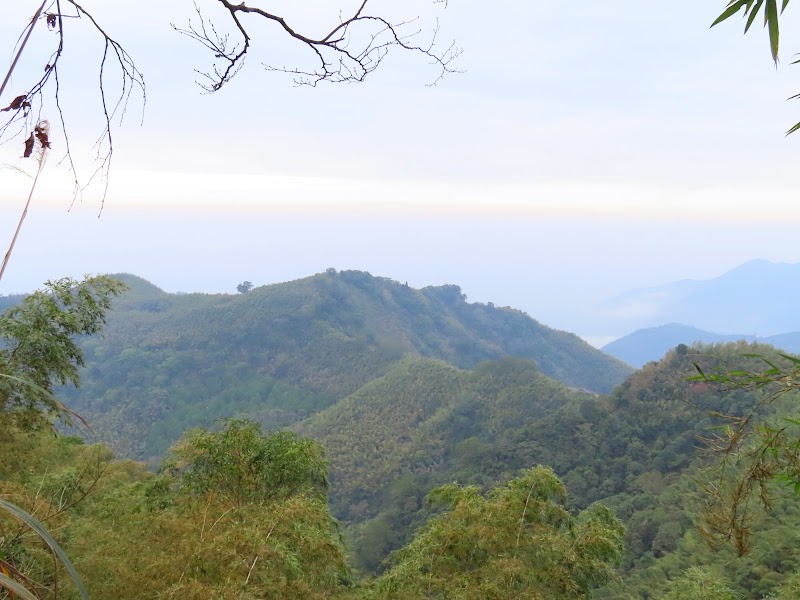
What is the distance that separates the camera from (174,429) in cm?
3378

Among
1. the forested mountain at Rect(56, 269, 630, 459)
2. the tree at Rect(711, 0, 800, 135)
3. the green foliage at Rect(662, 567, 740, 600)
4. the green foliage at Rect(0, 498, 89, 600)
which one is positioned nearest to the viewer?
the green foliage at Rect(0, 498, 89, 600)

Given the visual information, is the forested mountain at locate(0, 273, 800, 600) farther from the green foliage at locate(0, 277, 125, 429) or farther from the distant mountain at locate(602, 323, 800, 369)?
the distant mountain at locate(602, 323, 800, 369)

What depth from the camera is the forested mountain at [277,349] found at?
117 ft

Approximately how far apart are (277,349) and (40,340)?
38.9 metres

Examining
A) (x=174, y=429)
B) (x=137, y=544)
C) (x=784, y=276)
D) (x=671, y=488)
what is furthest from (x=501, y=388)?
(x=784, y=276)

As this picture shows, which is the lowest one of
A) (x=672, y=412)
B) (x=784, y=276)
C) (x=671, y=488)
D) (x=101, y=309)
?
(x=671, y=488)

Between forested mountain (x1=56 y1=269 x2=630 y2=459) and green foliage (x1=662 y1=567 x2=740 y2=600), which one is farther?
forested mountain (x1=56 y1=269 x2=630 y2=459)

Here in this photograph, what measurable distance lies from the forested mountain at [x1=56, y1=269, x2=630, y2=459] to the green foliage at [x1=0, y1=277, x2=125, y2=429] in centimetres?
2604

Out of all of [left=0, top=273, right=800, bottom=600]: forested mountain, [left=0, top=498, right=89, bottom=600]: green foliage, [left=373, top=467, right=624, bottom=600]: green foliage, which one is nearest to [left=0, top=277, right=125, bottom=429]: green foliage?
[left=0, top=273, right=800, bottom=600]: forested mountain

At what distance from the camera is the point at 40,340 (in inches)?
215

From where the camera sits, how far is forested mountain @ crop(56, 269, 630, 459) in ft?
117

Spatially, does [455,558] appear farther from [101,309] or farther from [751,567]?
[751,567]

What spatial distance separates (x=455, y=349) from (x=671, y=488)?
36.6 m

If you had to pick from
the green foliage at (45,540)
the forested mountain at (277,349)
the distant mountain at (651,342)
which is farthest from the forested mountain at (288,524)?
the distant mountain at (651,342)
